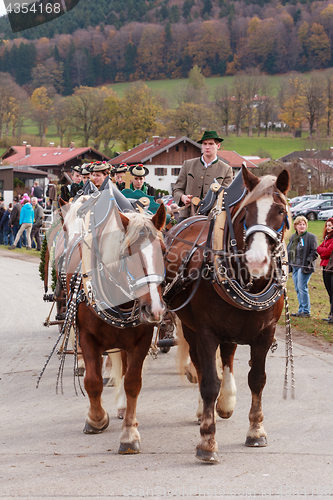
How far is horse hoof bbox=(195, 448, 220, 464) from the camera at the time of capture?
3.96 meters

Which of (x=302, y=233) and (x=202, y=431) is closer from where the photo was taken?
(x=202, y=431)

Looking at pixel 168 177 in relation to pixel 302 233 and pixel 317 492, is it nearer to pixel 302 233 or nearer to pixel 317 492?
pixel 302 233

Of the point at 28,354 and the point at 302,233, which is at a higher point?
the point at 302,233

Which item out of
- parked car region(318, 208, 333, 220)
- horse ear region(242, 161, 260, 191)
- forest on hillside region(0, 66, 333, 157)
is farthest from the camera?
forest on hillside region(0, 66, 333, 157)

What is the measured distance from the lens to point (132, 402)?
436cm

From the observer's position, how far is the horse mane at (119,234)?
3.85 metres

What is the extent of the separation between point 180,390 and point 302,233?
5.11 meters

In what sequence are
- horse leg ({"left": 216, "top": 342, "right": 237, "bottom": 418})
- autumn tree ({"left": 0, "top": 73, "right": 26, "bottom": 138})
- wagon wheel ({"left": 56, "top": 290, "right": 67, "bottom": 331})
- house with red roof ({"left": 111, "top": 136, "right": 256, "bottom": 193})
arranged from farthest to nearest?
1. autumn tree ({"left": 0, "top": 73, "right": 26, "bottom": 138})
2. house with red roof ({"left": 111, "top": 136, "right": 256, "bottom": 193})
3. wagon wheel ({"left": 56, "top": 290, "right": 67, "bottom": 331})
4. horse leg ({"left": 216, "top": 342, "right": 237, "bottom": 418})

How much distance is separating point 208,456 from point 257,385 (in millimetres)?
721

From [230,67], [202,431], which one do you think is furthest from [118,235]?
[230,67]

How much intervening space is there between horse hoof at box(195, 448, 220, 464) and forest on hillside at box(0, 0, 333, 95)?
109659 mm

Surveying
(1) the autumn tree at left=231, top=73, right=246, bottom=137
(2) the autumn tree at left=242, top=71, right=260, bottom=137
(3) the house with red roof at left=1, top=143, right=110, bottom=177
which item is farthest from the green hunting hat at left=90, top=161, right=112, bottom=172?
(2) the autumn tree at left=242, top=71, right=260, bottom=137

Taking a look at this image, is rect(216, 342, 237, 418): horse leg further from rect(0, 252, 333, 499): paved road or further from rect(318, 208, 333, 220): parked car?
rect(318, 208, 333, 220): parked car

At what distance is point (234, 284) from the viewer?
3957 mm
